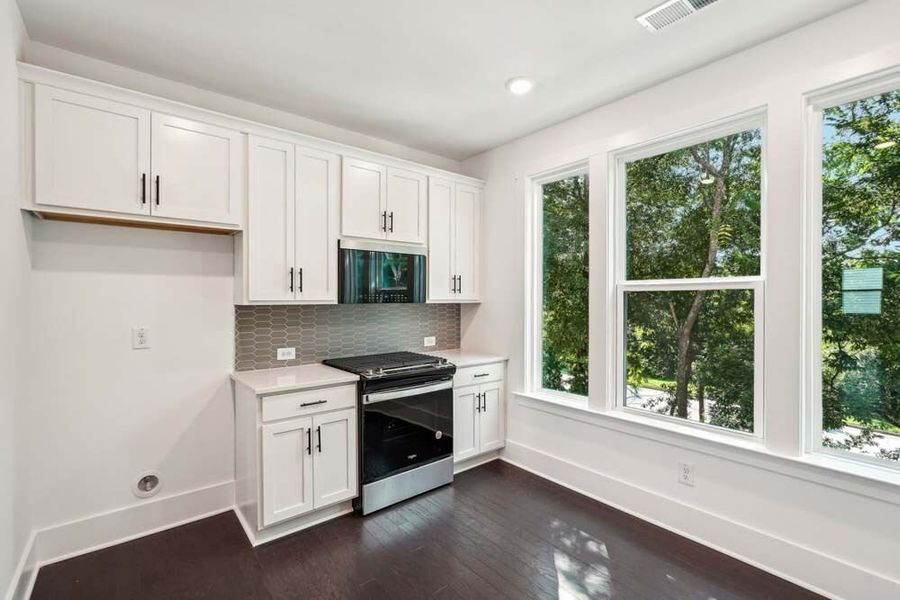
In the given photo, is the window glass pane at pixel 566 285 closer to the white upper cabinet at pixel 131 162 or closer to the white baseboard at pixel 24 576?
the white upper cabinet at pixel 131 162

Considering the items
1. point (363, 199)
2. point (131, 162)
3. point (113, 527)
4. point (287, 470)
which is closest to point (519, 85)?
point (363, 199)

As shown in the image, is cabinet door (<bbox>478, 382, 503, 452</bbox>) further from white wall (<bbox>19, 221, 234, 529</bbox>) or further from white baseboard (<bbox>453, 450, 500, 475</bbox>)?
white wall (<bbox>19, 221, 234, 529</bbox>)

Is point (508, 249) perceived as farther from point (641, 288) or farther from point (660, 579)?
point (660, 579)

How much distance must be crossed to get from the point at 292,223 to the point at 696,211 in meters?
2.54

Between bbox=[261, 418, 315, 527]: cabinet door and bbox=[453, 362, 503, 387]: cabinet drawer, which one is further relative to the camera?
bbox=[453, 362, 503, 387]: cabinet drawer

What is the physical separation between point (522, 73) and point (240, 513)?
10.7 feet

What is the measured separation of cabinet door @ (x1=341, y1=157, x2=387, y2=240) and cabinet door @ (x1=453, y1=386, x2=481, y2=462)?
4.58 feet

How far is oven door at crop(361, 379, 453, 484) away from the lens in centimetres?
275

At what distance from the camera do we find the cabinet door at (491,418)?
3514 mm

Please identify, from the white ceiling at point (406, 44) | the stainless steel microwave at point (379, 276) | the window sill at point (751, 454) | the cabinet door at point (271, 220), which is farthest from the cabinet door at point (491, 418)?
the white ceiling at point (406, 44)

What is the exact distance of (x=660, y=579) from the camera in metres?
2.11

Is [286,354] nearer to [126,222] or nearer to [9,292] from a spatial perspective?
[126,222]

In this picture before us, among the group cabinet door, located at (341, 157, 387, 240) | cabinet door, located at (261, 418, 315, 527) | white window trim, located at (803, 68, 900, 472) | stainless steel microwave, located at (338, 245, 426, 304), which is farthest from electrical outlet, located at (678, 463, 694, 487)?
cabinet door, located at (341, 157, 387, 240)

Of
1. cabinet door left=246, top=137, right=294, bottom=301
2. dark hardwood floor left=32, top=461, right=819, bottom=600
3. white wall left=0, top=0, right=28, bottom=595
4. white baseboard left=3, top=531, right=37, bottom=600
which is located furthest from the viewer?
cabinet door left=246, top=137, right=294, bottom=301
